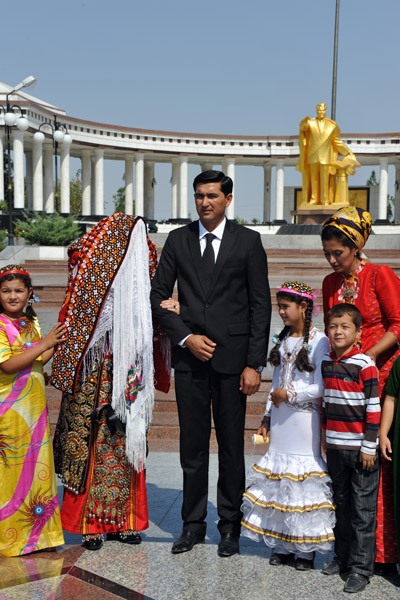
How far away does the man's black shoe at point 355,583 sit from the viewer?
106 inches

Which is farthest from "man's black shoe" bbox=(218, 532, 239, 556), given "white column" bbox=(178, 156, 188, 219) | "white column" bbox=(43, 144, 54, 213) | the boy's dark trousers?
"white column" bbox=(178, 156, 188, 219)

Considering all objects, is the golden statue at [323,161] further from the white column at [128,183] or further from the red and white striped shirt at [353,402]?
the white column at [128,183]

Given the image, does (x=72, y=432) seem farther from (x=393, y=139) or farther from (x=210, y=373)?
(x=393, y=139)

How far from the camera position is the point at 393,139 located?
3600cm

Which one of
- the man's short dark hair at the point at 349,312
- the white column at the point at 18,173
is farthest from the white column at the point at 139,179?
the man's short dark hair at the point at 349,312

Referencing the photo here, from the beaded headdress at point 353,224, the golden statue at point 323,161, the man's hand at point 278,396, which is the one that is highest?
the golden statue at point 323,161

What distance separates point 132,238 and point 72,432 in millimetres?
992

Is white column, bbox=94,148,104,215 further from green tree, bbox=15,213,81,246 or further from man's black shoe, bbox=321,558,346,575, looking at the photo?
man's black shoe, bbox=321,558,346,575

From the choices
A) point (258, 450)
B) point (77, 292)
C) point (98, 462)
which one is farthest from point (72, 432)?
point (258, 450)

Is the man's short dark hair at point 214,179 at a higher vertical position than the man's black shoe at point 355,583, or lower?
higher

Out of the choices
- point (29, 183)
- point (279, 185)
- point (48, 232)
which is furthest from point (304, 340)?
point (279, 185)

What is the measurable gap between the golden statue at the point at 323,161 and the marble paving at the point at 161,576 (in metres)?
16.4

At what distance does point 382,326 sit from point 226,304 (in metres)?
0.74

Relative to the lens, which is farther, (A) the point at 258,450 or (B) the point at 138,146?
(B) the point at 138,146
